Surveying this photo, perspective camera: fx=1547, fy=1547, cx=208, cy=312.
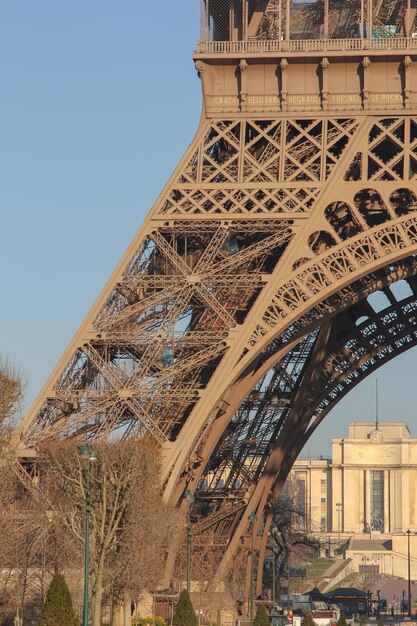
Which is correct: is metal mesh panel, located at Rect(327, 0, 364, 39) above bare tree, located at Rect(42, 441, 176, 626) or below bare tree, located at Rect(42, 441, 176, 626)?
above

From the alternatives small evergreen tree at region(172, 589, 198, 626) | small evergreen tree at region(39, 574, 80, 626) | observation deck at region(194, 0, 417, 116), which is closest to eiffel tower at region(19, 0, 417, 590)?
observation deck at region(194, 0, 417, 116)

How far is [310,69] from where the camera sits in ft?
179

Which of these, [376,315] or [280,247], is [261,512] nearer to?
[376,315]

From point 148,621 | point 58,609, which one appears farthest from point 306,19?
point 58,609

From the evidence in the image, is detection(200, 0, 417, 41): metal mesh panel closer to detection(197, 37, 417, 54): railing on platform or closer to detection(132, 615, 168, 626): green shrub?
detection(197, 37, 417, 54): railing on platform

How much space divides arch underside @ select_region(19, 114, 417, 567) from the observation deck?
0.67m

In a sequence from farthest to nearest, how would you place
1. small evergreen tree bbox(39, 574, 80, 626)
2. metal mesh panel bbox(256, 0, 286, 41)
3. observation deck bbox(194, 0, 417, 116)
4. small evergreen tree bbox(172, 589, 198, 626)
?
metal mesh panel bbox(256, 0, 286, 41)
observation deck bbox(194, 0, 417, 116)
small evergreen tree bbox(172, 589, 198, 626)
small evergreen tree bbox(39, 574, 80, 626)

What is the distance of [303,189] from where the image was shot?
52.8 meters

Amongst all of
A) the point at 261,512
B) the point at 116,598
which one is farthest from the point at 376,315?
the point at 116,598

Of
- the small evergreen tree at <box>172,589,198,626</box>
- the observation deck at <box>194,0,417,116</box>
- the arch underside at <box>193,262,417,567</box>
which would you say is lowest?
the small evergreen tree at <box>172,589,198,626</box>

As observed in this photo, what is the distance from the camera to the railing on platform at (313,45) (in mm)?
53969

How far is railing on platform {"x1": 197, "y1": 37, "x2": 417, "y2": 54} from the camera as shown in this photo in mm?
53969

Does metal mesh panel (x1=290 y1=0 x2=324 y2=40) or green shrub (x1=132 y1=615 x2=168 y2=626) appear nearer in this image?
green shrub (x1=132 y1=615 x2=168 y2=626)

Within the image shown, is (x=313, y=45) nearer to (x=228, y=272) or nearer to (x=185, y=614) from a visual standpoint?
(x=228, y=272)
